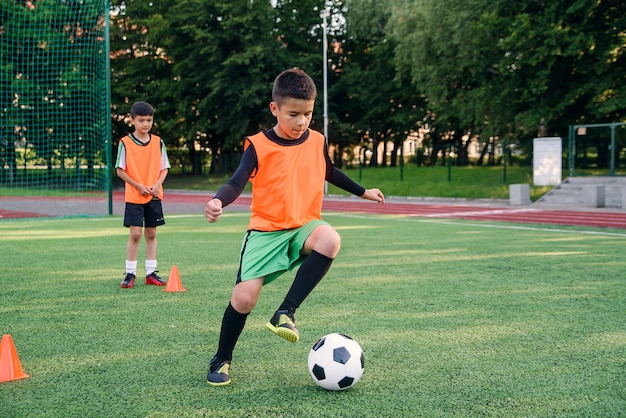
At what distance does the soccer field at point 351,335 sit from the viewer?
3066 millimetres

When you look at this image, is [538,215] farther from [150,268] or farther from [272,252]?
[272,252]

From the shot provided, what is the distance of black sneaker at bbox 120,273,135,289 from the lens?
626cm

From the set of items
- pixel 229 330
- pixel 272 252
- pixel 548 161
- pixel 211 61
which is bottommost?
pixel 229 330

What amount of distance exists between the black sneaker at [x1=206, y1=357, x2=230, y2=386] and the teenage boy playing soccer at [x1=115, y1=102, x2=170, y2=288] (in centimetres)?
312

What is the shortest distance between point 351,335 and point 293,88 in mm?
1840

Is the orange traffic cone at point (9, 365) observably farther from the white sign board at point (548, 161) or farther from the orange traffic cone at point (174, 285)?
the white sign board at point (548, 161)

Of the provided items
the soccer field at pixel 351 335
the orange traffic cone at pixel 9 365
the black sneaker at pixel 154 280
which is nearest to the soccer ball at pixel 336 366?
the soccer field at pixel 351 335

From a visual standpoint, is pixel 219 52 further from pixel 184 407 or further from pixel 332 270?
pixel 184 407

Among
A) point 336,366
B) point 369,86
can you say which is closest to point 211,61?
point 369,86

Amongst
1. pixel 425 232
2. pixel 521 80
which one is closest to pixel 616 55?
pixel 521 80

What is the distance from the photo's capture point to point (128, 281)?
249 inches

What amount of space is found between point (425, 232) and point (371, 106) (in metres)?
30.2

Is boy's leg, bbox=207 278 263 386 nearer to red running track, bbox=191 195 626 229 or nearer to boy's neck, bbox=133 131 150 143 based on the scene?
boy's neck, bbox=133 131 150 143

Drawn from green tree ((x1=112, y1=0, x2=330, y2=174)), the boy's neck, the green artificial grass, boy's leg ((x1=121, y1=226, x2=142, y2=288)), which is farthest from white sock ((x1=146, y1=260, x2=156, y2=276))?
green tree ((x1=112, y1=0, x2=330, y2=174))
